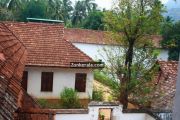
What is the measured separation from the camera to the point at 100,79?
31562 mm

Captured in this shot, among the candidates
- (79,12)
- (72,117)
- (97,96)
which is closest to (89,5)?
(79,12)

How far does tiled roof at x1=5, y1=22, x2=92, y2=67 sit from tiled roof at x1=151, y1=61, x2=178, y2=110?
4.47 m

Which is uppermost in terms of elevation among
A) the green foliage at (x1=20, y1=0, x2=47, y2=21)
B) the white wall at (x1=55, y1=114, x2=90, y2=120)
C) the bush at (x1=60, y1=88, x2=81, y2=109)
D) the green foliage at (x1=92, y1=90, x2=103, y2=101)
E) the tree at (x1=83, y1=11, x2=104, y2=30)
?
the green foliage at (x1=20, y1=0, x2=47, y2=21)

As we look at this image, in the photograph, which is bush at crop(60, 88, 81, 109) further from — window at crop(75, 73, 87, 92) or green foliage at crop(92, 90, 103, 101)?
green foliage at crop(92, 90, 103, 101)

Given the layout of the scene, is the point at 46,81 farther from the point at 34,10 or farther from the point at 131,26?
the point at 34,10

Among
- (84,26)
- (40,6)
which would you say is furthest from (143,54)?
(84,26)

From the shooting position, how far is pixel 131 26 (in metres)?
17.3

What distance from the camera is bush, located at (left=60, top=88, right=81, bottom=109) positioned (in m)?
19.2

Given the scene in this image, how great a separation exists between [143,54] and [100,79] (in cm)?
1414

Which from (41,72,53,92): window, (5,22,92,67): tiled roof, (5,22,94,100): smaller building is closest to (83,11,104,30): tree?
(5,22,92,67): tiled roof

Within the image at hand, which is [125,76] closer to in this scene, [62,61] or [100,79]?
[62,61]

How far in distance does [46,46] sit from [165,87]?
7.64 meters

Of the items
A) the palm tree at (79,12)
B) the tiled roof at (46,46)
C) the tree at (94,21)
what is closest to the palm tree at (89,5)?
the palm tree at (79,12)

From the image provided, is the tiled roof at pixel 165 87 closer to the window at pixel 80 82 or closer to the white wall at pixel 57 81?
the white wall at pixel 57 81
